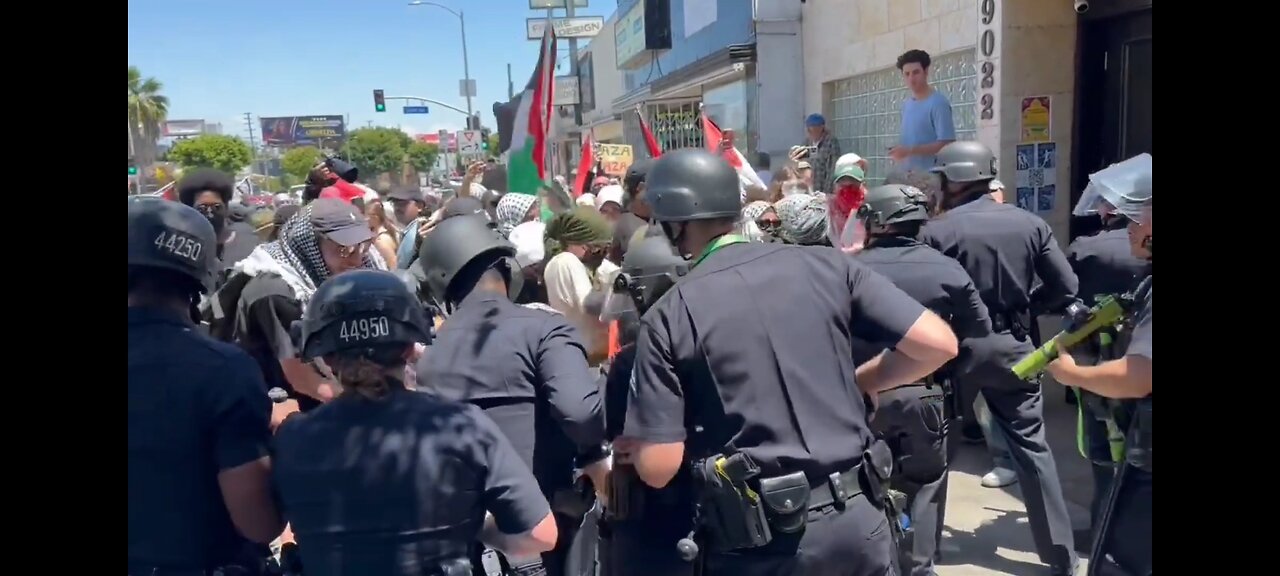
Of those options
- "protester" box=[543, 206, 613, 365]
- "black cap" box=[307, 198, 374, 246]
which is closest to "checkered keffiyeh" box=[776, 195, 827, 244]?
"protester" box=[543, 206, 613, 365]

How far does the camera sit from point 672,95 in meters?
18.6

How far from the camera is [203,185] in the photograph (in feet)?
18.0

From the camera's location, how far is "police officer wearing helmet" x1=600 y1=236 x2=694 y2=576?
312 cm

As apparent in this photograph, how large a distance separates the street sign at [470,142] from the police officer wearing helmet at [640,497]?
20.7 meters

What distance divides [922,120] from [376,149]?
55892mm

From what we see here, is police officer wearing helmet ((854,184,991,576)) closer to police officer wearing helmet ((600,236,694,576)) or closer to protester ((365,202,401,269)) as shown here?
police officer wearing helmet ((600,236,694,576))

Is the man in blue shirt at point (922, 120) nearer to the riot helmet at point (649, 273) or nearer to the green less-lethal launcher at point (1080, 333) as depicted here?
the green less-lethal launcher at point (1080, 333)

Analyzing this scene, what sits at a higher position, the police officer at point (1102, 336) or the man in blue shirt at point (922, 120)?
Result: the man in blue shirt at point (922, 120)

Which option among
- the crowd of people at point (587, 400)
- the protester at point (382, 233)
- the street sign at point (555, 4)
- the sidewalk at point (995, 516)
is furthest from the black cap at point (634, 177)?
the street sign at point (555, 4)

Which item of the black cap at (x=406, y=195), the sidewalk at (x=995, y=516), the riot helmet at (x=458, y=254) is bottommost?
the sidewalk at (x=995, y=516)

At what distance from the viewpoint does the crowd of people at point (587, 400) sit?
228 centimetres

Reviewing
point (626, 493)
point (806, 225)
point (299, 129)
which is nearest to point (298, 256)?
point (626, 493)

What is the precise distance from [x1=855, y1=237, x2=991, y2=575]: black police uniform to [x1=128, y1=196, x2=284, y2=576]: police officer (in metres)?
2.41
